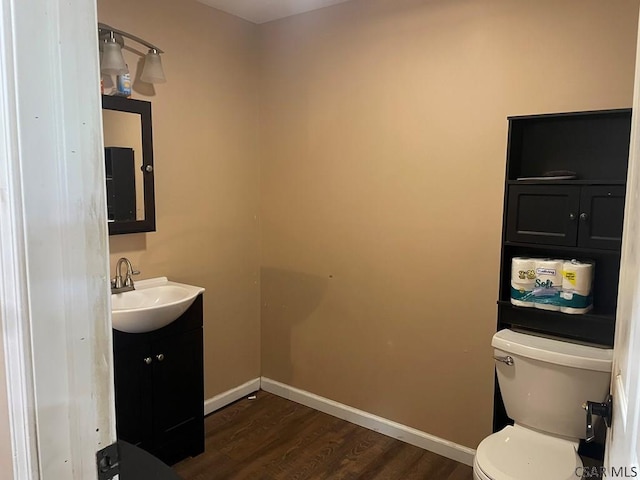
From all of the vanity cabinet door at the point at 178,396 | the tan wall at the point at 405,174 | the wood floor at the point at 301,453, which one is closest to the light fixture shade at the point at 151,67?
the tan wall at the point at 405,174

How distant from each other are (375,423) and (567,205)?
1.68 meters

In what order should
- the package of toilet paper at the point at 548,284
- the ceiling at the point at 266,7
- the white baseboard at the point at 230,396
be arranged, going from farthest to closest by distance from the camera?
the white baseboard at the point at 230,396, the ceiling at the point at 266,7, the package of toilet paper at the point at 548,284

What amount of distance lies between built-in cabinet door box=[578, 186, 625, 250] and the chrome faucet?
2147 millimetres

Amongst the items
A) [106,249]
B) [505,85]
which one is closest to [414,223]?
[505,85]

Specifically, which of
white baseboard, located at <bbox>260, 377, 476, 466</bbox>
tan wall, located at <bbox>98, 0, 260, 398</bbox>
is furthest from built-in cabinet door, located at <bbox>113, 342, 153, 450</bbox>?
white baseboard, located at <bbox>260, 377, 476, 466</bbox>

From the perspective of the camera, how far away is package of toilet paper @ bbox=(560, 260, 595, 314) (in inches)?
73.6

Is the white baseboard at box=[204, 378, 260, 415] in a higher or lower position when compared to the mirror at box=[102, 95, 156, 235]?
lower

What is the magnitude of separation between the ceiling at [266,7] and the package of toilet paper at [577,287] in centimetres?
189

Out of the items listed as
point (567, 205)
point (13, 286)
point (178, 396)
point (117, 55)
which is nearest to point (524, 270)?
point (567, 205)

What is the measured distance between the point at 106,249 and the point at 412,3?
2.28m

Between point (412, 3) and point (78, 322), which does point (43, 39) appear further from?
point (412, 3)

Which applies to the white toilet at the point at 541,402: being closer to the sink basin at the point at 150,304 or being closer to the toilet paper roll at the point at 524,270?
the toilet paper roll at the point at 524,270

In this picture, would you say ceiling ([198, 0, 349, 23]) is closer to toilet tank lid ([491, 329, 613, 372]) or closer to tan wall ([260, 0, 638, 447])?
tan wall ([260, 0, 638, 447])

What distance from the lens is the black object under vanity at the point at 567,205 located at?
1.84m
